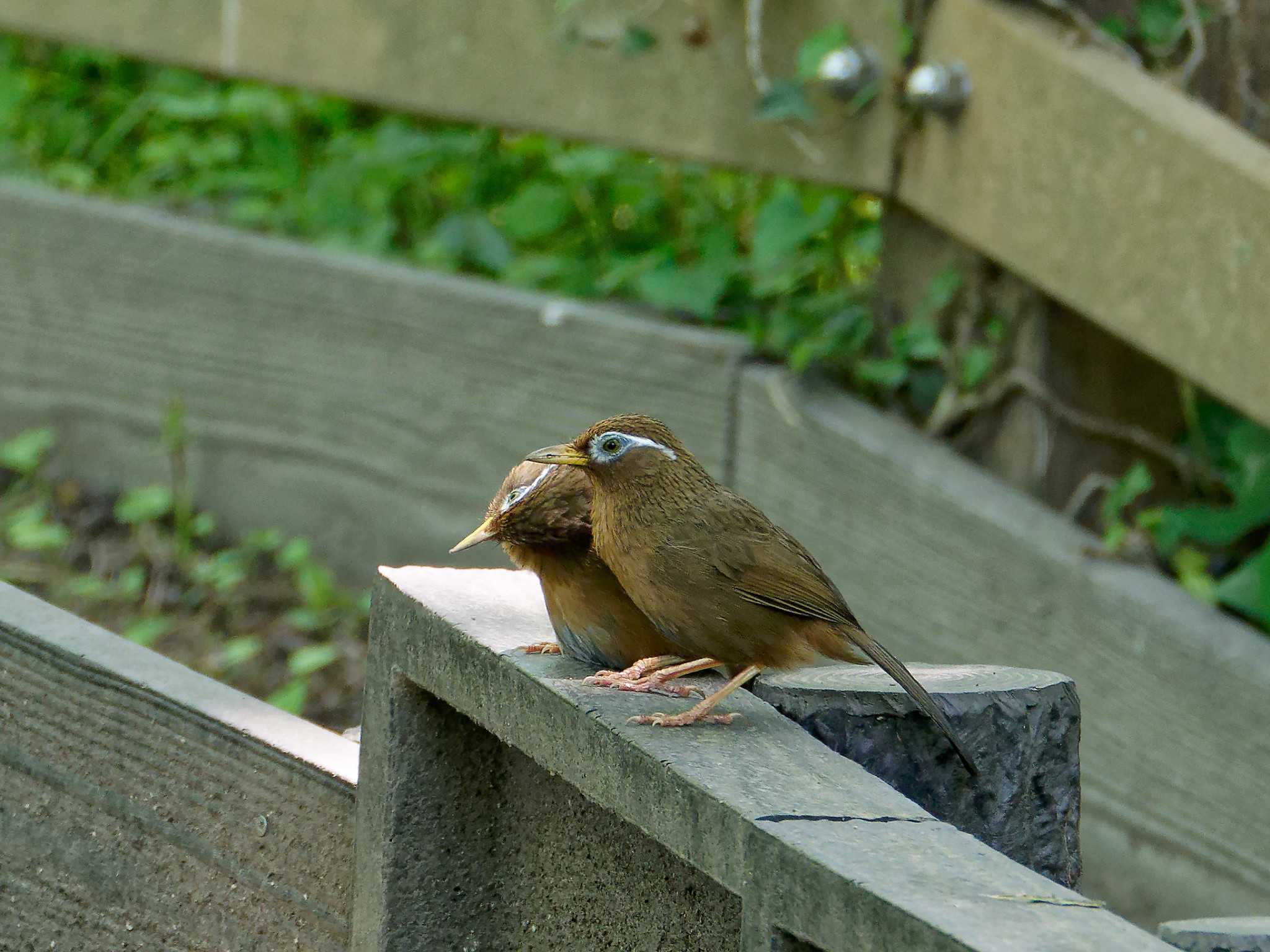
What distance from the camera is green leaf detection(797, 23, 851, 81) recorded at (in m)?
3.86

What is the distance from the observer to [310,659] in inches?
182

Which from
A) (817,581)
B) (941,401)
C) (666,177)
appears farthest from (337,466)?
(817,581)

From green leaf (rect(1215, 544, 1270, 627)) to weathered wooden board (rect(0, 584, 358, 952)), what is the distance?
2031 mm

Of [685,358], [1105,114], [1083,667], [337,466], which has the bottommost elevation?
[337,466]

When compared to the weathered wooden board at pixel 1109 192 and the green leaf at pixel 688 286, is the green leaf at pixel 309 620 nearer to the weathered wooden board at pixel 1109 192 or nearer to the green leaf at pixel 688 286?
the green leaf at pixel 688 286

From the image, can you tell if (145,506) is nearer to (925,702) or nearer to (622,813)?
(925,702)

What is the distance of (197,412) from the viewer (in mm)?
5207

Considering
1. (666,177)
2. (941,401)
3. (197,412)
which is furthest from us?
(197,412)

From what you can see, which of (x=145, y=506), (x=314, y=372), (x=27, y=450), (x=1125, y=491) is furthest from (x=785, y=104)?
(x=27, y=450)

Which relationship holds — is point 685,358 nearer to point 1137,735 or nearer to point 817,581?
point 1137,735

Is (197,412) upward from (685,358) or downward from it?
downward

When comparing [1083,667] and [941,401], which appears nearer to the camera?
[1083,667]

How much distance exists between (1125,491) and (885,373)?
653mm

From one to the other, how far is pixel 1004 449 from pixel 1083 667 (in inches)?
22.8
